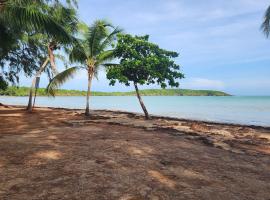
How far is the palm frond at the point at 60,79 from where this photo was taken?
19031 millimetres

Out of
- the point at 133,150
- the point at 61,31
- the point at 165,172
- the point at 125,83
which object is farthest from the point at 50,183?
the point at 125,83

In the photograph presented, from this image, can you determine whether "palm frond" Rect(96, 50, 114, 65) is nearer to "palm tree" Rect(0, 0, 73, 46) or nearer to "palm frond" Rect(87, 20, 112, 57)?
"palm frond" Rect(87, 20, 112, 57)

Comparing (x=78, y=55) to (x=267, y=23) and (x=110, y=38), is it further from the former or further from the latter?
(x=267, y=23)

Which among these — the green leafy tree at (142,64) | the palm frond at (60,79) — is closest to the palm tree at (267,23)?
the green leafy tree at (142,64)

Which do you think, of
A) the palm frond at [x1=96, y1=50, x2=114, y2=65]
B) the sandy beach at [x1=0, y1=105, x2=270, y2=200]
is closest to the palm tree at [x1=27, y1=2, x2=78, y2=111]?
the palm frond at [x1=96, y1=50, x2=114, y2=65]

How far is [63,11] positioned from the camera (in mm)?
17297

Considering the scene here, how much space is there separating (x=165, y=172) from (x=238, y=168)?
1.71 meters

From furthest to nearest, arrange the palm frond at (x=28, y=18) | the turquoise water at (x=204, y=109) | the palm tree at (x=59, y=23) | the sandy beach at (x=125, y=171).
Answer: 1. the turquoise water at (x=204, y=109)
2. the palm tree at (x=59, y=23)
3. the palm frond at (x=28, y=18)
4. the sandy beach at (x=125, y=171)

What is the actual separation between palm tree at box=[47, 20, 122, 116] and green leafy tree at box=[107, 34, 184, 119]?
2.89ft

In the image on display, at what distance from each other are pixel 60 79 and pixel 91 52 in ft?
8.85

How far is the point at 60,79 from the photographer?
1916cm

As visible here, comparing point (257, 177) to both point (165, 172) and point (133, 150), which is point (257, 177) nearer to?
point (165, 172)

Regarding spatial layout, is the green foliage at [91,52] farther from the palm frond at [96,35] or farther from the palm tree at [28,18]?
the palm tree at [28,18]

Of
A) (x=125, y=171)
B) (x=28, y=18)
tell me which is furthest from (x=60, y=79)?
(x=125, y=171)
